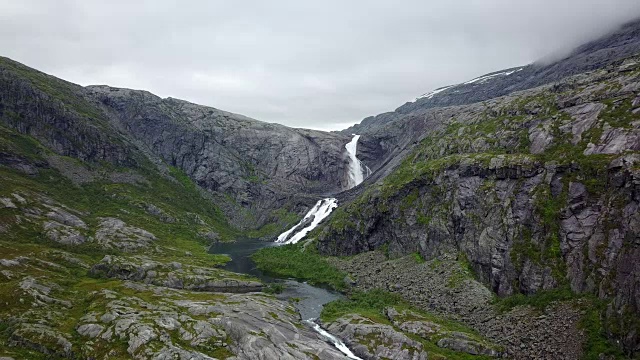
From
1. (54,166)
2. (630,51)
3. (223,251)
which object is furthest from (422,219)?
(54,166)

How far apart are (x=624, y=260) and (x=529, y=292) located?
52.7 ft

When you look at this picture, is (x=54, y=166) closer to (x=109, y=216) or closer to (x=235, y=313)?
(x=109, y=216)

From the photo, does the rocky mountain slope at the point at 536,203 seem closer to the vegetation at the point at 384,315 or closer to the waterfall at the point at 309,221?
the vegetation at the point at 384,315

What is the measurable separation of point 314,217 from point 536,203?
3877 inches

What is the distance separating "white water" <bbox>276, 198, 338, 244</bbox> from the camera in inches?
5979

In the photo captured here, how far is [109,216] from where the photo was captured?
135875mm

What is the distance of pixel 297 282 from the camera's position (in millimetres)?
100750

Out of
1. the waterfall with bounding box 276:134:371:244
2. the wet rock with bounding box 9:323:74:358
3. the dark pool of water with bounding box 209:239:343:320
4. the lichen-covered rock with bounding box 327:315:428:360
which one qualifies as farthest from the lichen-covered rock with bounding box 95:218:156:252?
the lichen-covered rock with bounding box 327:315:428:360

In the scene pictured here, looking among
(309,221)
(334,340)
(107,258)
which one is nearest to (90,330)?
(334,340)

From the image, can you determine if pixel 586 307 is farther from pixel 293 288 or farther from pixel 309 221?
pixel 309 221

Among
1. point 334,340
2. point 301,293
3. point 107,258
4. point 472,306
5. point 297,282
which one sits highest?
point 107,258

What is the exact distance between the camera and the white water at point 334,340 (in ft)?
197

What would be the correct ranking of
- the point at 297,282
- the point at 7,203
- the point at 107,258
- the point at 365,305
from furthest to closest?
the point at 7,203 → the point at 297,282 → the point at 107,258 → the point at 365,305

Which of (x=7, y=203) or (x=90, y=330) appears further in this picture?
(x=7, y=203)
